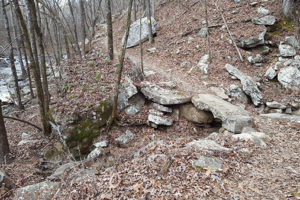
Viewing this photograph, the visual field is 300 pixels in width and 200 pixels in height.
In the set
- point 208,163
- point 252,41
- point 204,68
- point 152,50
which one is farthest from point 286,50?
point 208,163

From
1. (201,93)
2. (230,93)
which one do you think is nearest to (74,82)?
(201,93)

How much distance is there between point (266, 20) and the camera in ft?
38.5

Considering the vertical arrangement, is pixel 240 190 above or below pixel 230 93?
below

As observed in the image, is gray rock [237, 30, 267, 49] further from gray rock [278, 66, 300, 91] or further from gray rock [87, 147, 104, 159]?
gray rock [87, 147, 104, 159]

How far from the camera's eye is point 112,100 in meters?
7.86

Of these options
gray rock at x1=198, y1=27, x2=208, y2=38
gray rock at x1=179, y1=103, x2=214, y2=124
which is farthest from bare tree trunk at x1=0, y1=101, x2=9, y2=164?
gray rock at x1=198, y1=27, x2=208, y2=38

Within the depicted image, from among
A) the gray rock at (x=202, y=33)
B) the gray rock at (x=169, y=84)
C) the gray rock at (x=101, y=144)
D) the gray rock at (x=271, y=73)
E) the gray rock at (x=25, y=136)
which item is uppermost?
the gray rock at (x=202, y=33)

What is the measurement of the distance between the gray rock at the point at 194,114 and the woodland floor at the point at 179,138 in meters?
0.32

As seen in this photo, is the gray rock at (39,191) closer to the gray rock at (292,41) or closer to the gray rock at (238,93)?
the gray rock at (238,93)

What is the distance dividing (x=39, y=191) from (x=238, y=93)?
28.4ft

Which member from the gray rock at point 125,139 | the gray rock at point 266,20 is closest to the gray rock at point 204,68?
the gray rock at point 266,20

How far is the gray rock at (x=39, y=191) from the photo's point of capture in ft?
14.0

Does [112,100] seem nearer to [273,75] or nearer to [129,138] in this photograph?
[129,138]

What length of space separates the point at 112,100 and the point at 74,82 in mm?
2395
